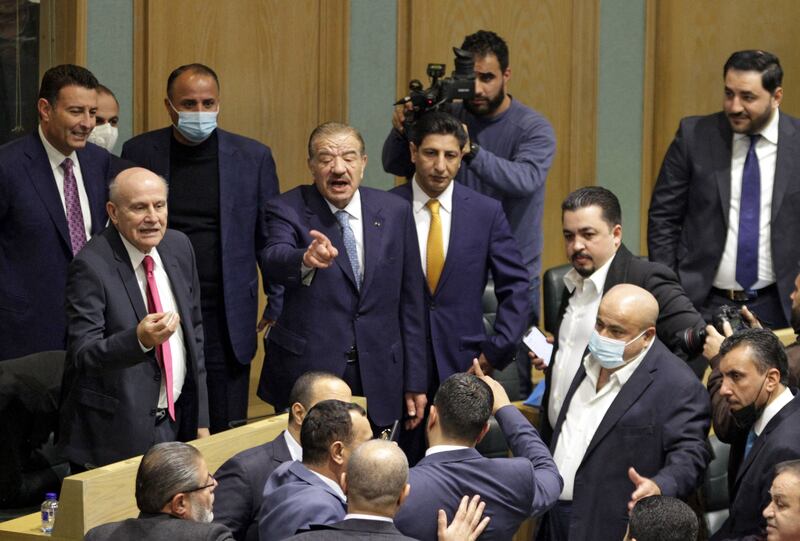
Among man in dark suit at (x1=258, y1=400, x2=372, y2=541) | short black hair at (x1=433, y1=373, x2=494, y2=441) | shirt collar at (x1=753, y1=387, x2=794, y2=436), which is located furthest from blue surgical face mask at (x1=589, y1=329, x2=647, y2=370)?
man in dark suit at (x1=258, y1=400, x2=372, y2=541)

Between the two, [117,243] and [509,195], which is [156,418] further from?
[509,195]

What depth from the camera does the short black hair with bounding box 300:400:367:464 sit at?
3.59m

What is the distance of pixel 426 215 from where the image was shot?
5.29 meters

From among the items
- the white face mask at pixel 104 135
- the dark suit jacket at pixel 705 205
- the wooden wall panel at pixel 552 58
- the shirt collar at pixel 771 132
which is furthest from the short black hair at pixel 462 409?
the wooden wall panel at pixel 552 58

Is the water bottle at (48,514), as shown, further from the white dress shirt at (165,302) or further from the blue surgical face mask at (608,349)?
the blue surgical face mask at (608,349)

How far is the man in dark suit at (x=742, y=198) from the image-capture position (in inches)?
224

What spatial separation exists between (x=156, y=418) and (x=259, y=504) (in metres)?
0.71

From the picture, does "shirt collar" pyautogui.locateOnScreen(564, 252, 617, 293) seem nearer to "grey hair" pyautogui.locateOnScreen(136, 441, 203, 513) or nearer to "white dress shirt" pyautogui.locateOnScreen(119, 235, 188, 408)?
"white dress shirt" pyautogui.locateOnScreen(119, 235, 188, 408)

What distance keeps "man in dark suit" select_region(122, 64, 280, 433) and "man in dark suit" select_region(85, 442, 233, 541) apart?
6.45 feet

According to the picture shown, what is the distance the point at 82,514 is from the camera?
386 centimetres

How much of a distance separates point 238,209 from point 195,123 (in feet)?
1.19

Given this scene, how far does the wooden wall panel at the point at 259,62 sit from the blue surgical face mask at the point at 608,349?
2.81 m

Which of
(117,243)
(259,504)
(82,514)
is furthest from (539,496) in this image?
(117,243)

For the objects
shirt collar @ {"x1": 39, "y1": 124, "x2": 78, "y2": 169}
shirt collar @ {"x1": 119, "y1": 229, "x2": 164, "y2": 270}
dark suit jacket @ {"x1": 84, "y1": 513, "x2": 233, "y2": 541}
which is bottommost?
dark suit jacket @ {"x1": 84, "y1": 513, "x2": 233, "y2": 541}
